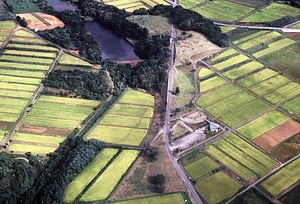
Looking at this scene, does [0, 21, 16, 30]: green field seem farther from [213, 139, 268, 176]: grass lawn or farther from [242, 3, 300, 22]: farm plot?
[213, 139, 268, 176]: grass lawn

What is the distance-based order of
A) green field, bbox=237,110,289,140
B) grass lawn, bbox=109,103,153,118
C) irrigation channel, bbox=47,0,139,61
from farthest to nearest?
irrigation channel, bbox=47,0,139,61 → grass lawn, bbox=109,103,153,118 → green field, bbox=237,110,289,140

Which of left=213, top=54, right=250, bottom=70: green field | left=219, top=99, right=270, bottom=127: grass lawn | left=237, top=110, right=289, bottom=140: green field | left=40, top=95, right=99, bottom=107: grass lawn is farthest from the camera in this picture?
left=213, top=54, right=250, bottom=70: green field

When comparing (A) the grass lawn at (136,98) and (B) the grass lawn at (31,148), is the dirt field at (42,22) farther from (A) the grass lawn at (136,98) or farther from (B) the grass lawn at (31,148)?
(B) the grass lawn at (31,148)

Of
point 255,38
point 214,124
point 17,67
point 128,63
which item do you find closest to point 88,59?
point 128,63

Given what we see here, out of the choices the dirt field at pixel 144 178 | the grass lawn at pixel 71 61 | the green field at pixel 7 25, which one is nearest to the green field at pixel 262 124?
the dirt field at pixel 144 178

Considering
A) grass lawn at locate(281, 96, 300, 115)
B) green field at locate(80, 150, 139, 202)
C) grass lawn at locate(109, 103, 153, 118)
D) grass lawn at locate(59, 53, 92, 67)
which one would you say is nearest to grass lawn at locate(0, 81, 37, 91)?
grass lawn at locate(59, 53, 92, 67)

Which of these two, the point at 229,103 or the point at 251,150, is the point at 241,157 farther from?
the point at 229,103
